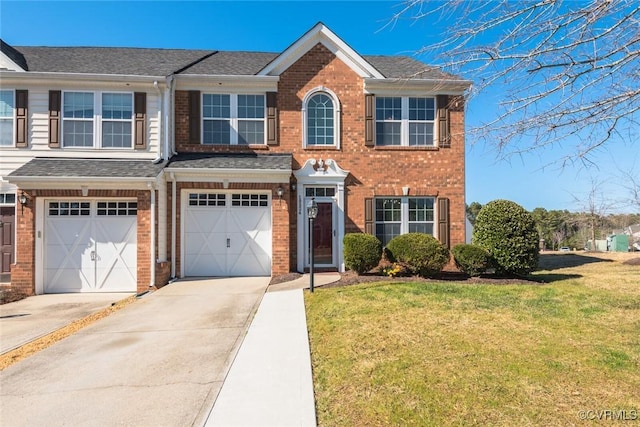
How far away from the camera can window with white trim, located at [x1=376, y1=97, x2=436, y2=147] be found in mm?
11109

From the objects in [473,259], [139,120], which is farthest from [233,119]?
[473,259]

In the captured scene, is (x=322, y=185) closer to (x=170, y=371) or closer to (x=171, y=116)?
(x=171, y=116)

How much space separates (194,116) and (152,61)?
3.08m

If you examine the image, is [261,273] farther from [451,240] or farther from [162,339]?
[451,240]

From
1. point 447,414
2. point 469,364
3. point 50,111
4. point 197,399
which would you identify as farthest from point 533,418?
point 50,111

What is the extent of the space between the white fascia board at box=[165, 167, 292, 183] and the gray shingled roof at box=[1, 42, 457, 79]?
3.21m

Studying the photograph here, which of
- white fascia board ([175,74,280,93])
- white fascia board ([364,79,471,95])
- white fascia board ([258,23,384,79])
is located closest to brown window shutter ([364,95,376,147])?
white fascia board ([364,79,471,95])

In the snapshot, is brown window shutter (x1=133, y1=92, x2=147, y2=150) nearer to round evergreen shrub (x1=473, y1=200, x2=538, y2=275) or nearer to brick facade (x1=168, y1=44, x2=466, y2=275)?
brick facade (x1=168, y1=44, x2=466, y2=275)

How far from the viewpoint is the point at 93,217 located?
9.32 meters

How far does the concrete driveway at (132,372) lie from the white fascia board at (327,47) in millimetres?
7597

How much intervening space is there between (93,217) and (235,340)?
22.0 ft

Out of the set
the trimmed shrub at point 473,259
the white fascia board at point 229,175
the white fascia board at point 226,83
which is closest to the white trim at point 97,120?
the white fascia board at point 226,83

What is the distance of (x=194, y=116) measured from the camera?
1058 cm

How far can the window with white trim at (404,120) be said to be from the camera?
11.1m
